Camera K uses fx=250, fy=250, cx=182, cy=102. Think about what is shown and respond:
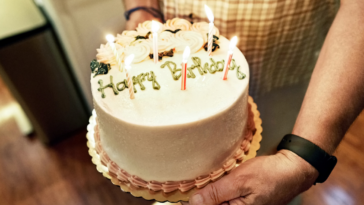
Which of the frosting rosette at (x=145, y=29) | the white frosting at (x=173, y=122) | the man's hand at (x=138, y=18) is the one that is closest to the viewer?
the white frosting at (x=173, y=122)

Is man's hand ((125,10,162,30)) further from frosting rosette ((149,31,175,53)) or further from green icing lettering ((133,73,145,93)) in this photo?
green icing lettering ((133,73,145,93))

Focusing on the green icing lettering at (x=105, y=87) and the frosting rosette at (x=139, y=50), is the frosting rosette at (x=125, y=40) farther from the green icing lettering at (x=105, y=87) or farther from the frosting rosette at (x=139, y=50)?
the green icing lettering at (x=105, y=87)

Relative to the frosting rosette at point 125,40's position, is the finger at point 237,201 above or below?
below

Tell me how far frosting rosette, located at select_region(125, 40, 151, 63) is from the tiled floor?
137 centimetres

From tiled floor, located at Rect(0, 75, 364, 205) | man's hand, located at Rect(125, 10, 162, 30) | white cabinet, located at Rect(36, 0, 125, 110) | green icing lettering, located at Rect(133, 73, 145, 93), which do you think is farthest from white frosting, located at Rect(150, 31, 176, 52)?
tiled floor, located at Rect(0, 75, 364, 205)

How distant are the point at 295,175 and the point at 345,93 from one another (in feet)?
1.35

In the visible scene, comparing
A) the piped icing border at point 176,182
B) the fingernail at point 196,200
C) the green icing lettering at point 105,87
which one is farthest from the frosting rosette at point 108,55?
the fingernail at point 196,200

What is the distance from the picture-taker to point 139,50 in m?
1.24

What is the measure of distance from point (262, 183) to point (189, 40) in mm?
767

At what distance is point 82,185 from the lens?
225cm

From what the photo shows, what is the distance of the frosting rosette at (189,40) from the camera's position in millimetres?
1266

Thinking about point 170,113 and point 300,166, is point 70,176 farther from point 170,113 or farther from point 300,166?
point 300,166

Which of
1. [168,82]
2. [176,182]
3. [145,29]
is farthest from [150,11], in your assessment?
[176,182]

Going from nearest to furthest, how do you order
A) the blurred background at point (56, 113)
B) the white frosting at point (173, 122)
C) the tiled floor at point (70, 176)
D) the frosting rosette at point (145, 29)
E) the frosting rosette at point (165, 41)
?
the white frosting at point (173, 122)
the frosting rosette at point (165, 41)
the frosting rosette at point (145, 29)
the blurred background at point (56, 113)
the tiled floor at point (70, 176)
